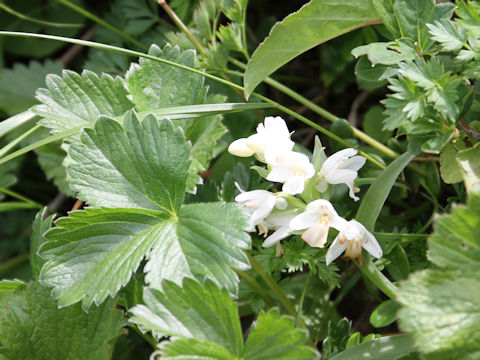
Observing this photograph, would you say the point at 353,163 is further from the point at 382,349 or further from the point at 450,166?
the point at 382,349

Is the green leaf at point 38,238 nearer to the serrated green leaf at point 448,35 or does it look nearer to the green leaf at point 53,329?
the green leaf at point 53,329

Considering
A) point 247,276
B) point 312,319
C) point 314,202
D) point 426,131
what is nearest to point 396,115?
point 426,131

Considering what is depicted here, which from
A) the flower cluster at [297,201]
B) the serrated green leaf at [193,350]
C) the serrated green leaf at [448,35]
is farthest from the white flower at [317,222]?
the serrated green leaf at [448,35]

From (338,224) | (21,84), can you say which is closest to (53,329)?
(338,224)

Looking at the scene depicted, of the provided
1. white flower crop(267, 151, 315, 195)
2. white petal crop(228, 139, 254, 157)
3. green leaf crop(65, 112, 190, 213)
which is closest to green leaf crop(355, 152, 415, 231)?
white flower crop(267, 151, 315, 195)

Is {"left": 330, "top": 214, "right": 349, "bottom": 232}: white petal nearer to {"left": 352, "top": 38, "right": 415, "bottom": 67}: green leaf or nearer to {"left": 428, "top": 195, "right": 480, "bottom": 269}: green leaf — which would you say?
{"left": 428, "top": 195, "right": 480, "bottom": 269}: green leaf

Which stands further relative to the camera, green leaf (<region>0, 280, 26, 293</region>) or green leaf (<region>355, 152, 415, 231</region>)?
green leaf (<region>0, 280, 26, 293</region>)
